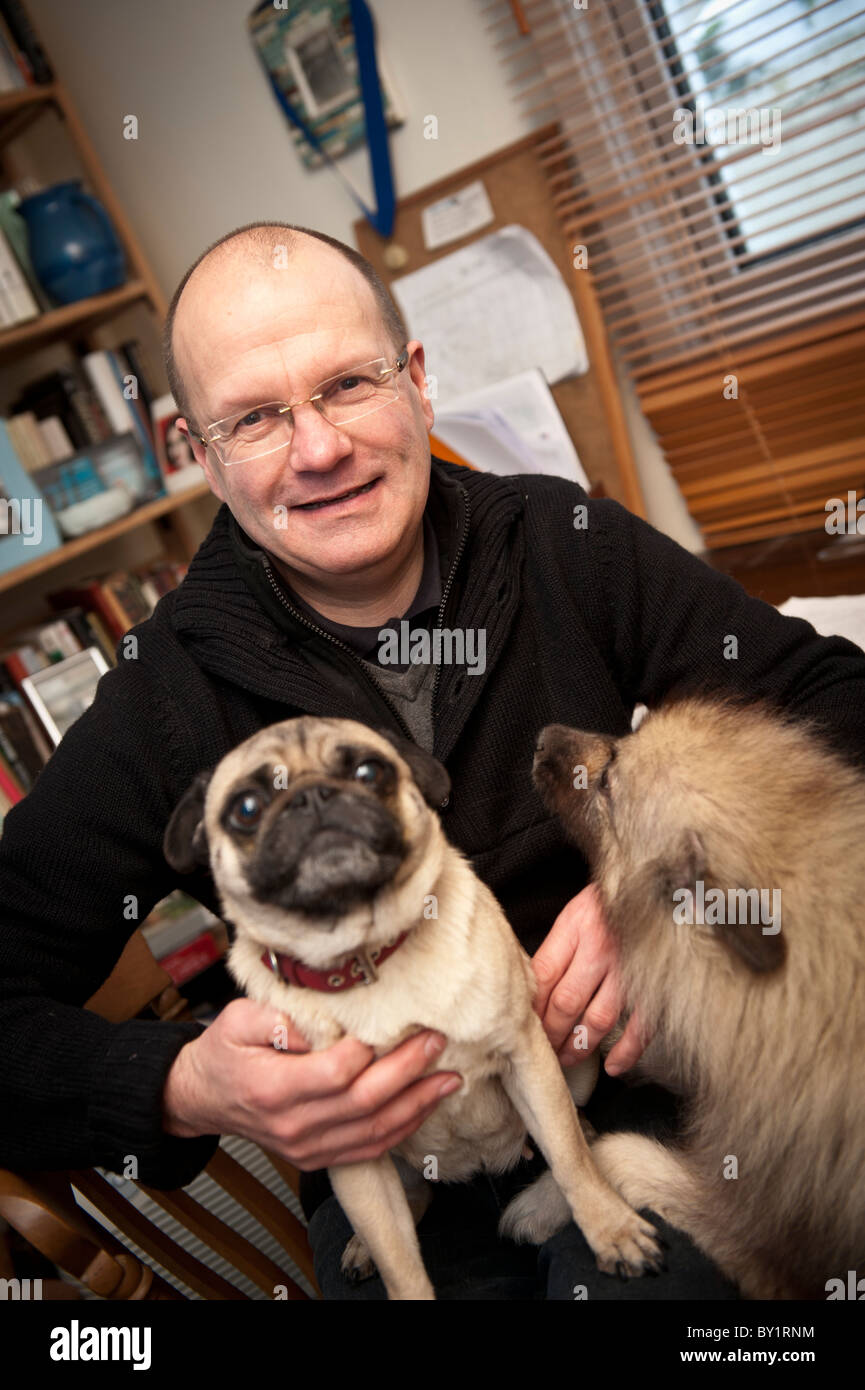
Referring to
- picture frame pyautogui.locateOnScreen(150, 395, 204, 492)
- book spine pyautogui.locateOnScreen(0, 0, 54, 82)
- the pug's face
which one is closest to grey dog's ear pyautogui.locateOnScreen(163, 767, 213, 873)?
the pug's face

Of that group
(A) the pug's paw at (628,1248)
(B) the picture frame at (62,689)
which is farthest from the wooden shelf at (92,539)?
(A) the pug's paw at (628,1248)

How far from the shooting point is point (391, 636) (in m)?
1.60

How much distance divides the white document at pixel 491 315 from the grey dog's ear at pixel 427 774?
2071 millimetres

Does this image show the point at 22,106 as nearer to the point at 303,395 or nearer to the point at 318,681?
the point at 303,395

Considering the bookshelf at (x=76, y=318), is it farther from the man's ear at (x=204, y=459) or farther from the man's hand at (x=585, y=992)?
the man's hand at (x=585, y=992)

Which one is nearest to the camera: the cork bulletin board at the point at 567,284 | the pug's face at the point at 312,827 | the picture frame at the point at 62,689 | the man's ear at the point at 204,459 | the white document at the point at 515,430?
the pug's face at the point at 312,827

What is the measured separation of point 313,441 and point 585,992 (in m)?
0.90

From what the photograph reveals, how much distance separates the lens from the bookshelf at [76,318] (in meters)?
3.04

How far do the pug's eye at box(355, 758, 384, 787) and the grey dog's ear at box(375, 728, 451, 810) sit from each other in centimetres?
7

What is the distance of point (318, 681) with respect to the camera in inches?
58.9

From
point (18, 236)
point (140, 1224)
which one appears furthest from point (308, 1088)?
point (18, 236)

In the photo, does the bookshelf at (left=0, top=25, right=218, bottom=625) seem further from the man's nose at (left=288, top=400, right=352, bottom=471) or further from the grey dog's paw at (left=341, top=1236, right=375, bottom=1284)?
the grey dog's paw at (left=341, top=1236, right=375, bottom=1284)
